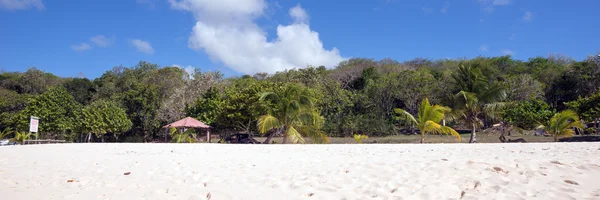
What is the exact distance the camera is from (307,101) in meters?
17.2

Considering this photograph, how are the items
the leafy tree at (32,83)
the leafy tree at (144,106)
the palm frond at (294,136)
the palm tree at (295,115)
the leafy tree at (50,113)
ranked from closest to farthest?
the palm frond at (294,136) < the palm tree at (295,115) < the leafy tree at (50,113) < the leafy tree at (144,106) < the leafy tree at (32,83)

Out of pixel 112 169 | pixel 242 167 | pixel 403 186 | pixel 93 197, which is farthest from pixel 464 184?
pixel 112 169

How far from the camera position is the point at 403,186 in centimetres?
Result: 456

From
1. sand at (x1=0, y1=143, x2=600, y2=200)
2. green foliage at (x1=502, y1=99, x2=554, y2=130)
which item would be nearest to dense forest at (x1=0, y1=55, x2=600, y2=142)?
green foliage at (x1=502, y1=99, x2=554, y2=130)

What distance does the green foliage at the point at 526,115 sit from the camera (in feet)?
60.5

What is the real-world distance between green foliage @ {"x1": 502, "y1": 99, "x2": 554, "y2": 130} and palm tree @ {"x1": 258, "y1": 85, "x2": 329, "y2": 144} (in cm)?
919

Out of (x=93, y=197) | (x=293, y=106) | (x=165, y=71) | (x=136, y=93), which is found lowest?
(x=93, y=197)

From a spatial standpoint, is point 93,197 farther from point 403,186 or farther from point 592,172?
point 592,172

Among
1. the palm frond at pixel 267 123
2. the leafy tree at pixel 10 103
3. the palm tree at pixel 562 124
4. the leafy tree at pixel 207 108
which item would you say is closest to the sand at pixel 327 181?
the palm frond at pixel 267 123

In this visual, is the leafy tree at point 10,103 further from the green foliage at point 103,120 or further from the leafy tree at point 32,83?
the green foliage at point 103,120

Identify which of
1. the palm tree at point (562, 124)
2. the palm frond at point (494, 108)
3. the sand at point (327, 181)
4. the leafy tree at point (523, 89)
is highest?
the leafy tree at point (523, 89)

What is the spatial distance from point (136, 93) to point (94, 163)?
23.4 metres

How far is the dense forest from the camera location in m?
18.5

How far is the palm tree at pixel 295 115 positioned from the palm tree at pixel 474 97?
23.0ft
